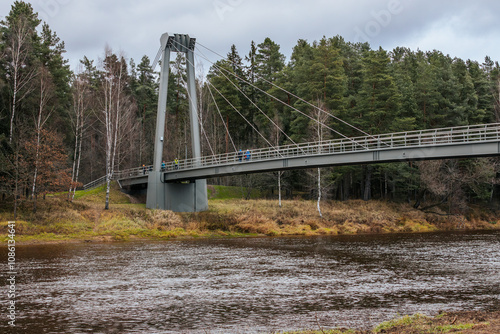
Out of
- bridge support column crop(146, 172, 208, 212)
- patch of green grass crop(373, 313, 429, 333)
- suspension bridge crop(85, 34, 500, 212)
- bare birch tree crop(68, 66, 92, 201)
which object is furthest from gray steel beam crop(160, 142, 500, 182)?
patch of green grass crop(373, 313, 429, 333)

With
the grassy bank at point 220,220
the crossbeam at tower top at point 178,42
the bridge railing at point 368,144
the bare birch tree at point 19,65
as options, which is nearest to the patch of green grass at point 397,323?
the bridge railing at point 368,144

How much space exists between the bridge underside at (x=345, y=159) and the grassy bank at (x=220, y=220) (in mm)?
3700

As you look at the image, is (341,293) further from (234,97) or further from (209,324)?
(234,97)

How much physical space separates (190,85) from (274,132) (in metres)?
14.1

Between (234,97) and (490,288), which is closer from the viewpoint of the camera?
(490,288)

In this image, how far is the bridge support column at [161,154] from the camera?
41312 millimetres

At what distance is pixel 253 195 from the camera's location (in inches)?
2325

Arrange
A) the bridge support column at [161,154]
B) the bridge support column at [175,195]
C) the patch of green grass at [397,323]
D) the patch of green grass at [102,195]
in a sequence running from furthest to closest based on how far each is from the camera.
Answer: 1. the patch of green grass at [102,195]
2. the bridge support column at [175,195]
3. the bridge support column at [161,154]
4. the patch of green grass at [397,323]

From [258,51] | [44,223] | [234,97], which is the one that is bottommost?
[44,223]

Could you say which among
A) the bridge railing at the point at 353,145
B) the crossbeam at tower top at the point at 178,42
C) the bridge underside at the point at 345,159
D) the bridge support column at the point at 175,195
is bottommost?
the bridge support column at the point at 175,195

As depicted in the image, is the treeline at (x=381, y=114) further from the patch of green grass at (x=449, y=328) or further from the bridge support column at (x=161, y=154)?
the patch of green grass at (x=449, y=328)

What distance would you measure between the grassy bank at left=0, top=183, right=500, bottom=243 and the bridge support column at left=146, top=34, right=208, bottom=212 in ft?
7.54

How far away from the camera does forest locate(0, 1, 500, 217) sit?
119 ft

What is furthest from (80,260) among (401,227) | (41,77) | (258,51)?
(258,51)
